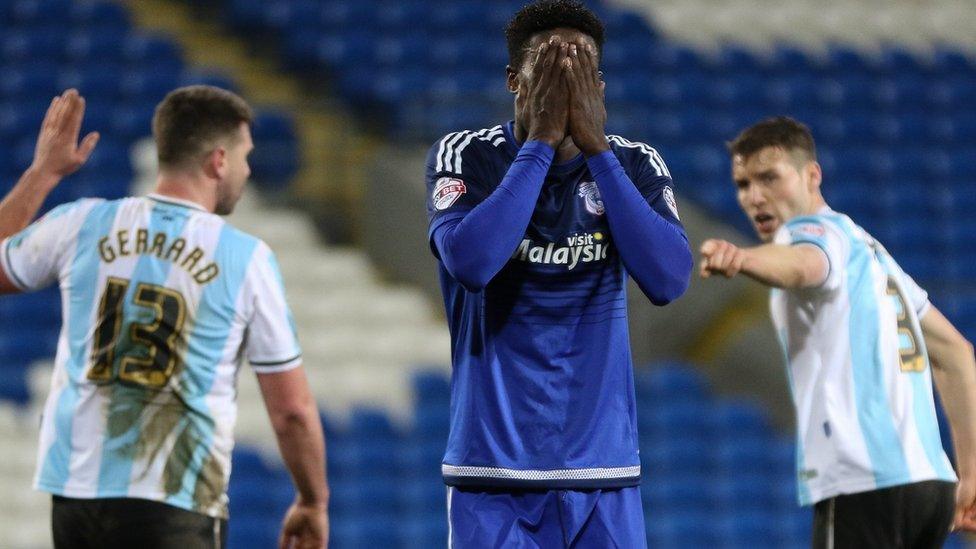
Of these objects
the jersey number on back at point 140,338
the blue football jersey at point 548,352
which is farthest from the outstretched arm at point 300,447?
the blue football jersey at point 548,352

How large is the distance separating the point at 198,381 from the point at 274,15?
6.97 meters

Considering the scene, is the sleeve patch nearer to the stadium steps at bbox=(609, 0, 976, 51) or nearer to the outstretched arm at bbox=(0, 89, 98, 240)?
the outstretched arm at bbox=(0, 89, 98, 240)

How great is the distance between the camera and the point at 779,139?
163 inches

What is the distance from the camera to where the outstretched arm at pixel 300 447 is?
341 cm

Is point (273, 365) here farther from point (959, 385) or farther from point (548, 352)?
point (959, 385)

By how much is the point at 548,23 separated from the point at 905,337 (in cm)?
165

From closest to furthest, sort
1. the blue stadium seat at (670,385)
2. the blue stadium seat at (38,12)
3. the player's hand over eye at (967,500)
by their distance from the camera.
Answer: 1. the player's hand over eye at (967,500)
2. the blue stadium seat at (670,385)
3. the blue stadium seat at (38,12)

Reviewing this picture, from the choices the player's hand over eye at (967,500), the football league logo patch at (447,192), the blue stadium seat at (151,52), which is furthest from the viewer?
the blue stadium seat at (151,52)

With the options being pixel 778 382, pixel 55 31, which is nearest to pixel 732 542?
pixel 778 382

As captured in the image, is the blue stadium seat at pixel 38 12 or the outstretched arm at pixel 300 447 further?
the blue stadium seat at pixel 38 12

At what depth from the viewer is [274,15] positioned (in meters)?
9.82

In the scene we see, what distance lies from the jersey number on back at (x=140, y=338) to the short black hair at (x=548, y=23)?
1.11m

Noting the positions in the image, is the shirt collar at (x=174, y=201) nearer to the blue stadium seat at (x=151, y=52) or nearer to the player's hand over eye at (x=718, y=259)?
the player's hand over eye at (x=718, y=259)

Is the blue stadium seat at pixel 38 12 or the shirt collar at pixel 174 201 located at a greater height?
the blue stadium seat at pixel 38 12
